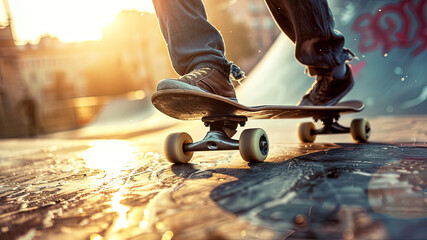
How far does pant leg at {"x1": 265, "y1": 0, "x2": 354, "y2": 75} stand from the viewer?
189cm

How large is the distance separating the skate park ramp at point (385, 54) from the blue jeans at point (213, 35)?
6.33 ft

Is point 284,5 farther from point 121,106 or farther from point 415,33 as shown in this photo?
point 121,106

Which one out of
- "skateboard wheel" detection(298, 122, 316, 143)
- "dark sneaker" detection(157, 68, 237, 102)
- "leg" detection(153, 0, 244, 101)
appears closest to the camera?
"dark sneaker" detection(157, 68, 237, 102)

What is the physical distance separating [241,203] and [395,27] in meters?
3.66

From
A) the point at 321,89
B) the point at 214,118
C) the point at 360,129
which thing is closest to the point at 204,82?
the point at 214,118

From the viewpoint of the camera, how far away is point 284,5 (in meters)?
2.03

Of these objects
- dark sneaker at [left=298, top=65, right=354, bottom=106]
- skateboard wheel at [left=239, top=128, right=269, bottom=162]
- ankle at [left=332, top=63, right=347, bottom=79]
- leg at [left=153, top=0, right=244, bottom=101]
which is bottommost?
skateboard wheel at [left=239, top=128, right=269, bottom=162]

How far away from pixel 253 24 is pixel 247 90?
2650cm

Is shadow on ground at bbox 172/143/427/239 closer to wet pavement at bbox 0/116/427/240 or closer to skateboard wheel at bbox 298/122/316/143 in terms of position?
wet pavement at bbox 0/116/427/240

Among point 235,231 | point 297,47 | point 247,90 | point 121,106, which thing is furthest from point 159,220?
point 121,106

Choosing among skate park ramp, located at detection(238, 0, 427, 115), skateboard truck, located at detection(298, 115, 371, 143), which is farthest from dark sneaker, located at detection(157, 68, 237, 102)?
skate park ramp, located at detection(238, 0, 427, 115)

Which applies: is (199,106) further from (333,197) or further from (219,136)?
(333,197)

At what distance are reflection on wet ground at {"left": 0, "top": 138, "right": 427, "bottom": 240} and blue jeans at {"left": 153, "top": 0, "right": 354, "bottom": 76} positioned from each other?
48cm

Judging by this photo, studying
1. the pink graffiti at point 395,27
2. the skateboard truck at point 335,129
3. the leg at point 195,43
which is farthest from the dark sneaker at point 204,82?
the pink graffiti at point 395,27
